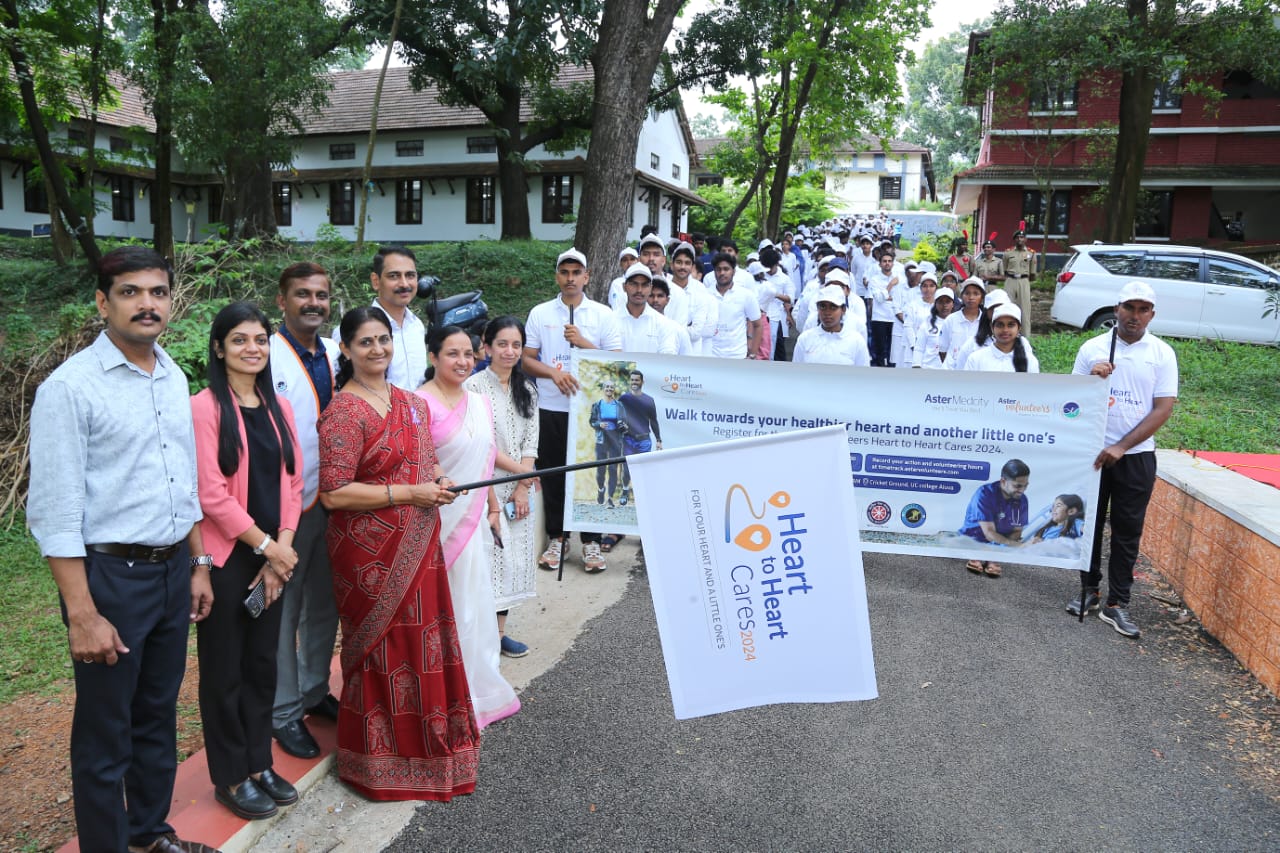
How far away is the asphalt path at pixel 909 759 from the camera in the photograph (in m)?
3.55

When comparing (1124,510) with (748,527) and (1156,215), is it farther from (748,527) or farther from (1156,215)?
(1156,215)

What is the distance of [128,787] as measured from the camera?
3.02 metres

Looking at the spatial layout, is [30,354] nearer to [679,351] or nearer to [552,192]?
[679,351]

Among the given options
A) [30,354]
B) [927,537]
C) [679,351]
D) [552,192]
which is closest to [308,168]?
[552,192]

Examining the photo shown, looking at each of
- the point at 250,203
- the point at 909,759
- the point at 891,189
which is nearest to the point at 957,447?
the point at 909,759

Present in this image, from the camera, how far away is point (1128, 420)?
5.66m

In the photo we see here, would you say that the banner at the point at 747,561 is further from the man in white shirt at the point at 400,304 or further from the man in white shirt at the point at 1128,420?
the man in white shirt at the point at 1128,420

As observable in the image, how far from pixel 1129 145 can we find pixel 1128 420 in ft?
53.6

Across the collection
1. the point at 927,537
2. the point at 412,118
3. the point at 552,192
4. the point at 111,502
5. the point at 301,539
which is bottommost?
the point at 927,537

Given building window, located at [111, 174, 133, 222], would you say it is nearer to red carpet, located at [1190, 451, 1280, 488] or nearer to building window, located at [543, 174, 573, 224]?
building window, located at [543, 174, 573, 224]

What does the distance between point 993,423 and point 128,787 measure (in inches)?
181

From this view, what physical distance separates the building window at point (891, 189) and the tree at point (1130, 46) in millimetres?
49449

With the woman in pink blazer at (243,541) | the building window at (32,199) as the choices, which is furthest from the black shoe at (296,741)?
the building window at (32,199)

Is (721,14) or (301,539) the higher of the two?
(721,14)
